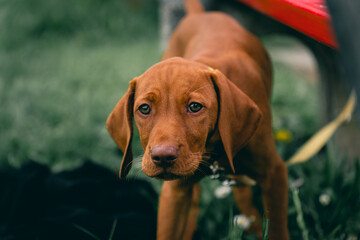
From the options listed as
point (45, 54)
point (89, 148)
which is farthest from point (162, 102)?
point (45, 54)

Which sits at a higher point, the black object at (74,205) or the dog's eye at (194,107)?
the dog's eye at (194,107)

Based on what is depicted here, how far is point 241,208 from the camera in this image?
2.63 metres

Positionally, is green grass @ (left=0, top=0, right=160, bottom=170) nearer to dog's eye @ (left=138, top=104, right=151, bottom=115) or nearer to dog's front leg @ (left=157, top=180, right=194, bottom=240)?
dog's front leg @ (left=157, top=180, right=194, bottom=240)

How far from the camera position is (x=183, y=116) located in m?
1.73

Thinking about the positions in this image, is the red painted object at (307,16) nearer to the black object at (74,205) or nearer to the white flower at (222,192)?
the white flower at (222,192)

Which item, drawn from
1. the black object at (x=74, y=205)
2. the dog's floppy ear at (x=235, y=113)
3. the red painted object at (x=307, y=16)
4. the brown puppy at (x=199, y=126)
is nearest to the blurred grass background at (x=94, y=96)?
the black object at (x=74, y=205)

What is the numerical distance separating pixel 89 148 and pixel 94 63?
3.32 metres

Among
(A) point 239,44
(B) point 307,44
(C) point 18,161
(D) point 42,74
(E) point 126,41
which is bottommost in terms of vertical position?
(E) point 126,41

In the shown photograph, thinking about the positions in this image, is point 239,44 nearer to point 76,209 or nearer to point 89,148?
point 76,209

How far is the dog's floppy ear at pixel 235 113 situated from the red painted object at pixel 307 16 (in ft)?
1.51

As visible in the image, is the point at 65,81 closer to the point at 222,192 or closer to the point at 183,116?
the point at 222,192

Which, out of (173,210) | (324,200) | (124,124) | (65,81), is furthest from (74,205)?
(65,81)

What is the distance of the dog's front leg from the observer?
2129mm

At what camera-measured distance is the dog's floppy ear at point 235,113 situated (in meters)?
1.80
